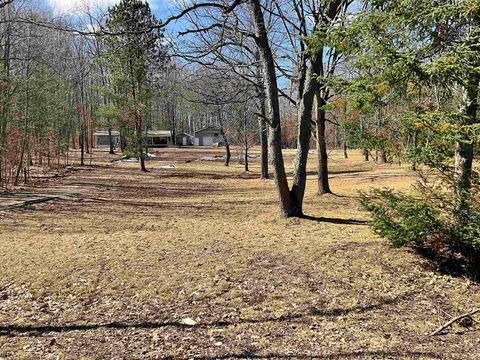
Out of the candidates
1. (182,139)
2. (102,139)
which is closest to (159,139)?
(182,139)

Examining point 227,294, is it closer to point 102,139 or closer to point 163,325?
point 163,325

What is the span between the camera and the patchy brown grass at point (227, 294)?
345 cm

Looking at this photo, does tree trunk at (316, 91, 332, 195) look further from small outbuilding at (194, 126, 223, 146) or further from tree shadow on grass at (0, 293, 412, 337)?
small outbuilding at (194, 126, 223, 146)

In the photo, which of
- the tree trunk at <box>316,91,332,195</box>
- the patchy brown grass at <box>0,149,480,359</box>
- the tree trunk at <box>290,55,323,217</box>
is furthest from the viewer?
the tree trunk at <box>316,91,332,195</box>

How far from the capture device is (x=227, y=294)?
4523 mm

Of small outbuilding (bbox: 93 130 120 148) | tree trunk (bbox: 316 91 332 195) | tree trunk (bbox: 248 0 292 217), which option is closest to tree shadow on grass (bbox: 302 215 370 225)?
tree trunk (bbox: 248 0 292 217)

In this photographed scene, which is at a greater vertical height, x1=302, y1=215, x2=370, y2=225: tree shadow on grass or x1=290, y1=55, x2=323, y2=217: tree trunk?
x1=290, y1=55, x2=323, y2=217: tree trunk

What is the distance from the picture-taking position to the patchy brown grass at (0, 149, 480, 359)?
3.45m

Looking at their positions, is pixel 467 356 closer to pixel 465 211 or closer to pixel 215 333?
pixel 465 211

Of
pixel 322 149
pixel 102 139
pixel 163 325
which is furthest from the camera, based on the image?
pixel 102 139

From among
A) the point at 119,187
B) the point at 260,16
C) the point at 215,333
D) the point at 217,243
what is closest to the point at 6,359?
the point at 215,333

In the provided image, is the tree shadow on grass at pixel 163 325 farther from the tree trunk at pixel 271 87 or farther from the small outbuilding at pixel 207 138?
the small outbuilding at pixel 207 138

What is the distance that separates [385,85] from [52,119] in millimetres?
20872

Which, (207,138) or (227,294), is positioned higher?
(207,138)
